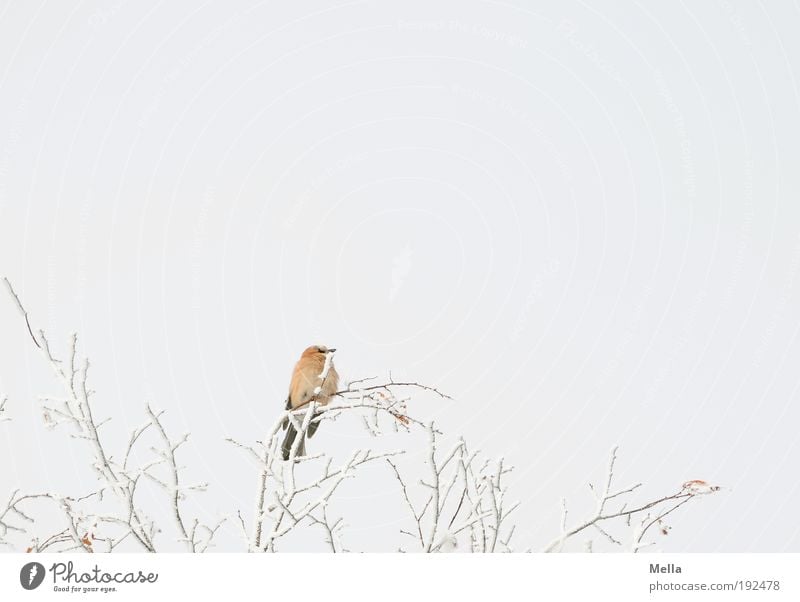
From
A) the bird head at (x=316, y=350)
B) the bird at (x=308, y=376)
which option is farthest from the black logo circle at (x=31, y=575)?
the bird head at (x=316, y=350)

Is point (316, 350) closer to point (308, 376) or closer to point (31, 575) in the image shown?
point (308, 376)

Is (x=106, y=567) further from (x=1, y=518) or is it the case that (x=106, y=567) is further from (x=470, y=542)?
(x=470, y=542)

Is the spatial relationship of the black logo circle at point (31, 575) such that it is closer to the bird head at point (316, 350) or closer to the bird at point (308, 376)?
the bird at point (308, 376)

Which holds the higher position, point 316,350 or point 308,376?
point 316,350

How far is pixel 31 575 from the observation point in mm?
3795

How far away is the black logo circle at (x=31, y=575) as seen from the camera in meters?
3.79

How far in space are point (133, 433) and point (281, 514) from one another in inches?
30.8

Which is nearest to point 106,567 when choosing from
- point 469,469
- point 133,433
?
point 133,433

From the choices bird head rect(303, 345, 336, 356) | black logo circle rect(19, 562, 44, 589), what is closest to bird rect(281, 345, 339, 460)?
bird head rect(303, 345, 336, 356)

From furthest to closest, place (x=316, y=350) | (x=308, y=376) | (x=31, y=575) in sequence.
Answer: (x=316, y=350), (x=308, y=376), (x=31, y=575)

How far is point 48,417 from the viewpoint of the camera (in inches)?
147

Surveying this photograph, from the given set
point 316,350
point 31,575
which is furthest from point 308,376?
point 31,575

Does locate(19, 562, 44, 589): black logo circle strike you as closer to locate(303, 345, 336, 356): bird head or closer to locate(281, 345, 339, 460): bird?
locate(281, 345, 339, 460): bird

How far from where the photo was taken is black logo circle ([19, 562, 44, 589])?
379cm
